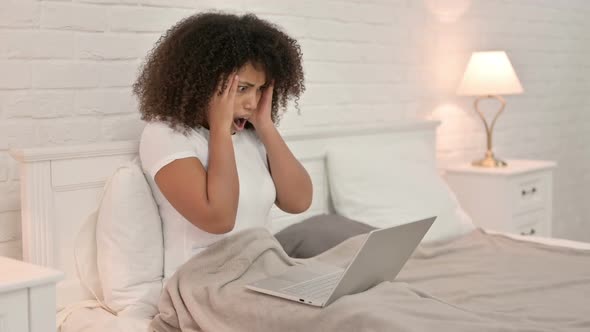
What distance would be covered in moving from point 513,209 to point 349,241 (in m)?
1.29

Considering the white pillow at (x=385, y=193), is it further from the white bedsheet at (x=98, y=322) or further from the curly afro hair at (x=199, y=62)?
the white bedsheet at (x=98, y=322)

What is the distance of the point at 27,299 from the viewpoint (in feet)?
5.37

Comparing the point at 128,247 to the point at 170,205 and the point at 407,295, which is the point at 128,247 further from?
the point at 407,295

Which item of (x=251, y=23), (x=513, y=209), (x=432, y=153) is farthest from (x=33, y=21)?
(x=513, y=209)

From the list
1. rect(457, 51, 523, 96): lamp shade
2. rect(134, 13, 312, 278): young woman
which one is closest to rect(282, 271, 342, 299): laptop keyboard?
rect(134, 13, 312, 278): young woman

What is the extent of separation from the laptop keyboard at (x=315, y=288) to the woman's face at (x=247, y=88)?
1.66 feet

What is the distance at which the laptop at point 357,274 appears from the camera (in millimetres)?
1708

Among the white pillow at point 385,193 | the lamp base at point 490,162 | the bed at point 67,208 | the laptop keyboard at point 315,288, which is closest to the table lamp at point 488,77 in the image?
the lamp base at point 490,162

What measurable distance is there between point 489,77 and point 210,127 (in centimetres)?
185

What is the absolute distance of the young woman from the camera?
2004 mm

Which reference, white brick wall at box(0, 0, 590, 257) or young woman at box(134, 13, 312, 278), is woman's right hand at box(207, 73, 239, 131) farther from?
white brick wall at box(0, 0, 590, 257)

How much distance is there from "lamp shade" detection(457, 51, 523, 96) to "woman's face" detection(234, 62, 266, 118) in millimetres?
1655

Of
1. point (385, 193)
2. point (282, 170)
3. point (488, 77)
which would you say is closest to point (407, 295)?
point (282, 170)

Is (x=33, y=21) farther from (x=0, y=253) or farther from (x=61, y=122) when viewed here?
(x=0, y=253)
